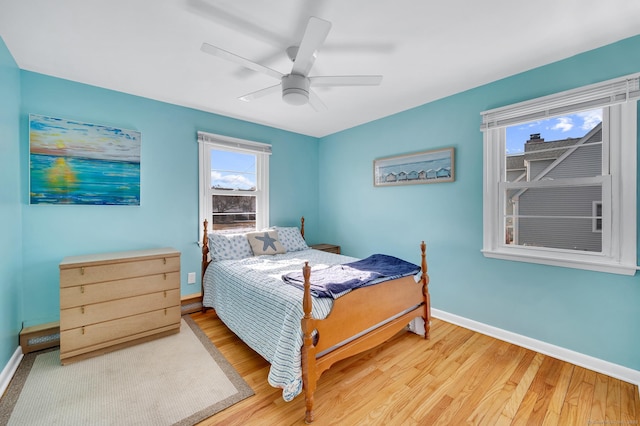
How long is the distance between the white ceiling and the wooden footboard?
5.26ft

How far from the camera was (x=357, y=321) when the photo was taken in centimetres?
190

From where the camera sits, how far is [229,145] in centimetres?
342

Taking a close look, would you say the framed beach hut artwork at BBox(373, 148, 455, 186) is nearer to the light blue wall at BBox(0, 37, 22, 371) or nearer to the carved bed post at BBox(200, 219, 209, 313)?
the carved bed post at BBox(200, 219, 209, 313)

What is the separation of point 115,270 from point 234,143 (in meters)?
1.94

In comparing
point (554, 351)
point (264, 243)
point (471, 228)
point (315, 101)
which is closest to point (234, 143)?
point (264, 243)

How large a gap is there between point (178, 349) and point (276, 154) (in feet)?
8.89

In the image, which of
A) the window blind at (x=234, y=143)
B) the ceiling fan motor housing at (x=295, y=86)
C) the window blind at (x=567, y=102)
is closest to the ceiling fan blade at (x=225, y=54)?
the ceiling fan motor housing at (x=295, y=86)

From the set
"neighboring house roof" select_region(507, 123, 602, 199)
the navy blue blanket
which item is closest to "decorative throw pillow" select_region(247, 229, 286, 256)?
the navy blue blanket

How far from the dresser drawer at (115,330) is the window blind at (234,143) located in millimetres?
1939

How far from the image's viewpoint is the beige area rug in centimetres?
156

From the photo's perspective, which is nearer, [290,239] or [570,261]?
[570,261]

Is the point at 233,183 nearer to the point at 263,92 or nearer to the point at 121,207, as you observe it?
the point at 121,207

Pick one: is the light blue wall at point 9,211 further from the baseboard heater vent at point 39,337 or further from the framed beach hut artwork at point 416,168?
the framed beach hut artwork at point 416,168

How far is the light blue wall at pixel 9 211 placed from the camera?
6.15 ft
